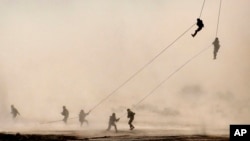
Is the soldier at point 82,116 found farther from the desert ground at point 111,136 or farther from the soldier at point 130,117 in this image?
the soldier at point 130,117

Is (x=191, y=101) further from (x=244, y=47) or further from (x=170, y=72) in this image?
(x=244, y=47)

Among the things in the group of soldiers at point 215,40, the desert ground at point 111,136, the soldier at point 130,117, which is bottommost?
the desert ground at point 111,136

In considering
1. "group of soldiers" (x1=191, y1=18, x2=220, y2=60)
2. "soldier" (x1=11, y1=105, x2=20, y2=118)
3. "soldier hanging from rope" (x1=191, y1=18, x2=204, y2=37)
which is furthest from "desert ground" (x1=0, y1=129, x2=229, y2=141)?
"soldier hanging from rope" (x1=191, y1=18, x2=204, y2=37)

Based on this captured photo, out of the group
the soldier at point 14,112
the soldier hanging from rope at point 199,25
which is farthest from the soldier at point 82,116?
the soldier hanging from rope at point 199,25

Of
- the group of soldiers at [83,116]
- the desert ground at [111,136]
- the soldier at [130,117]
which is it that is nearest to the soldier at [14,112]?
the group of soldiers at [83,116]

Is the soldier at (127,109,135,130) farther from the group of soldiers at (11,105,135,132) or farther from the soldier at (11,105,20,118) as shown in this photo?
the soldier at (11,105,20,118)

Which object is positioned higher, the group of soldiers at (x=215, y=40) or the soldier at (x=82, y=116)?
the group of soldiers at (x=215, y=40)

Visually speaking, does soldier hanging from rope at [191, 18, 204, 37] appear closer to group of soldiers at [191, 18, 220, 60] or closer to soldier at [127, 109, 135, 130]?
group of soldiers at [191, 18, 220, 60]

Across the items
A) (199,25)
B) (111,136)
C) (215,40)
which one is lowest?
(111,136)

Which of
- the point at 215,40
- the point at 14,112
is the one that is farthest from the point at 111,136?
the point at 215,40

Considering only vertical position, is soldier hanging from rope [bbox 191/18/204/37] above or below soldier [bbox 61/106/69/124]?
above

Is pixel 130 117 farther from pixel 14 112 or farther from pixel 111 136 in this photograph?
pixel 14 112

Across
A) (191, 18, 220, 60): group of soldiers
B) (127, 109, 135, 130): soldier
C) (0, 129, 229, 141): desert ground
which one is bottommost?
(0, 129, 229, 141): desert ground
